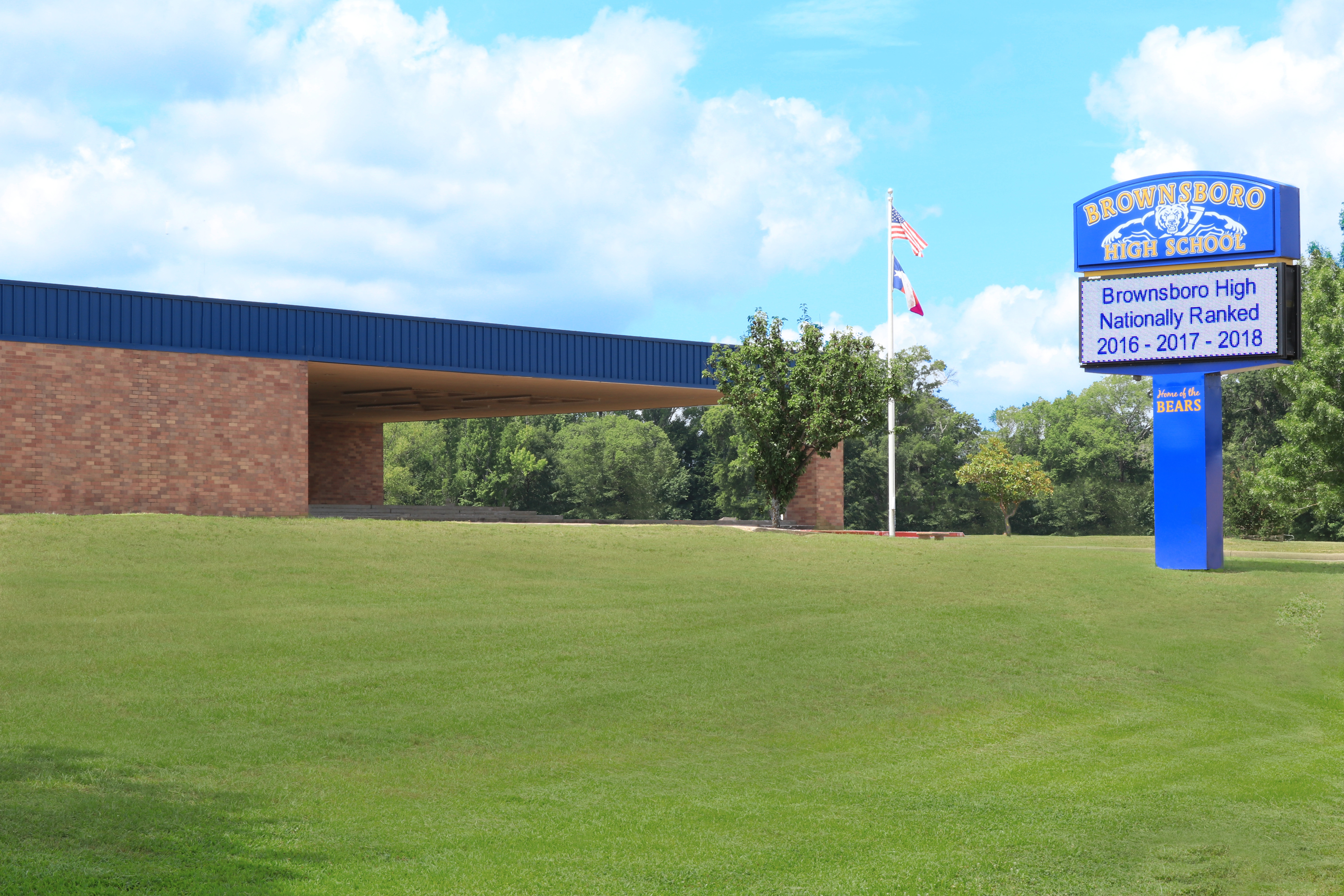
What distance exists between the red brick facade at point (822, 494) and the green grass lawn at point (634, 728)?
55.5 feet

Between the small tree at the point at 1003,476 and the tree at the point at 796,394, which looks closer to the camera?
the tree at the point at 796,394

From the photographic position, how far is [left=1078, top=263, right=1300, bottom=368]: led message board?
2662cm

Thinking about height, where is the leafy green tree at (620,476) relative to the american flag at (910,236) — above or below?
below

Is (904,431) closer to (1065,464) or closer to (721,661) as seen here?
(1065,464)

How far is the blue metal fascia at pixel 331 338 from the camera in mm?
28922

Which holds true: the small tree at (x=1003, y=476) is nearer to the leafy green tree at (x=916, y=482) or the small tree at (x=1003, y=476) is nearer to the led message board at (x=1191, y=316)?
the leafy green tree at (x=916, y=482)

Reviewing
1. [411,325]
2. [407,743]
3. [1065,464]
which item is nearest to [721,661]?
[407,743]

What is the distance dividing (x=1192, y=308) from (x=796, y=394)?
12.1 meters

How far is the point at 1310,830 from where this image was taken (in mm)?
10875

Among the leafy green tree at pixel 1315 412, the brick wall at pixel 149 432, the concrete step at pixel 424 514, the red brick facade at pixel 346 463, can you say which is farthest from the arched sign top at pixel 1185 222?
the red brick facade at pixel 346 463

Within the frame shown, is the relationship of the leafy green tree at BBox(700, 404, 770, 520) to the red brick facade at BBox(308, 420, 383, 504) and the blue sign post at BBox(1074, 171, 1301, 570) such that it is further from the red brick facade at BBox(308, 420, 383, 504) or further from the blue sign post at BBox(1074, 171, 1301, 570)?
the blue sign post at BBox(1074, 171, 1301, 570)

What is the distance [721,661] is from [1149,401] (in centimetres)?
8191

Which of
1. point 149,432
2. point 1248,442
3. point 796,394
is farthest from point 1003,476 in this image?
point 149,432

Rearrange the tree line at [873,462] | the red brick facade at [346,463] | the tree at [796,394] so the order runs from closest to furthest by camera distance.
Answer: the tree at [796,394] → the red brick facade at [346,463] → the tree line at [873,462]
